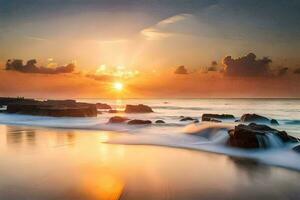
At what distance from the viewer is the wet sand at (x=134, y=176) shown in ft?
17.9

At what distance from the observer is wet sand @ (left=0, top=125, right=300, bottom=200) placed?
5453mm

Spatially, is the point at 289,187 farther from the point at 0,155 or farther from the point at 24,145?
the point at 24,145

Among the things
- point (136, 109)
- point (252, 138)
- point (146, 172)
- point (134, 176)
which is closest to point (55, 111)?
point (136, 109)

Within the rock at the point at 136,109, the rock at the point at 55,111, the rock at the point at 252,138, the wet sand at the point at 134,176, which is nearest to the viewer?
the wet sand at the point at 134,176

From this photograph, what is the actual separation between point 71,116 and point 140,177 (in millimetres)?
22161

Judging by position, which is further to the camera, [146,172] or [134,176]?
[146,172]

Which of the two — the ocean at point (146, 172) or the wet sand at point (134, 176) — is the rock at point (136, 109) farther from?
the wet sand at point (134, 176)

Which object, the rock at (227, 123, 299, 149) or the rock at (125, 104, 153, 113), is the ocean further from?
the rock at (125, 104, 153, 113)

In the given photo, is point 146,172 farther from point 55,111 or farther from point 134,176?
point 55,111

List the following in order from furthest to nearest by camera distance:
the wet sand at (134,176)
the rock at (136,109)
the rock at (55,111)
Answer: the rock at (136,109)
the rock at (55,111)
the wet sand at (134,176)

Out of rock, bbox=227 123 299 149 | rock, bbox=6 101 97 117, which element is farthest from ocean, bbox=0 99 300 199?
rock, bbox=6 101 97 117

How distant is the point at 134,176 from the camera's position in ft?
21.8

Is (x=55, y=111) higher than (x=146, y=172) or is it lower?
higher

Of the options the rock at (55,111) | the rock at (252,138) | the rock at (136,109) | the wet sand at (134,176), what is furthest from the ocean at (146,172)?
the rock at (136,109)
